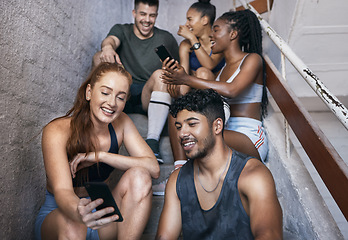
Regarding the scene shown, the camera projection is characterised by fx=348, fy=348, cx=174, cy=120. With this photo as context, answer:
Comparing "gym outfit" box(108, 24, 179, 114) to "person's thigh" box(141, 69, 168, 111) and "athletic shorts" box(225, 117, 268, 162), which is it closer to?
"person's thigh" box(141, 69, 168, 111)

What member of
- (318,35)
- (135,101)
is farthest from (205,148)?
(135,101)

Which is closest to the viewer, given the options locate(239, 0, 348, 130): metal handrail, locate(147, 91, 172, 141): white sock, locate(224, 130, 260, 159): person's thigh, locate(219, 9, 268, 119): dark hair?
locate(239, 0, 348, 130): metal handrail

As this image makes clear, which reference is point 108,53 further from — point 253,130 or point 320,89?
point 320,89

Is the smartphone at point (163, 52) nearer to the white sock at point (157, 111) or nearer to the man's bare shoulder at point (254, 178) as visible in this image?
the white sock at point (157, 111)

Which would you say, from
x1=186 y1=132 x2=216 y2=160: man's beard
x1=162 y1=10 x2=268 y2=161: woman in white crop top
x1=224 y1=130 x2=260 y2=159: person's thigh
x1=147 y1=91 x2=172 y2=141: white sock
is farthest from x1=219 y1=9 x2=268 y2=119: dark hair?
x1=186 y1=132 x2=216 y2=160: man's beard

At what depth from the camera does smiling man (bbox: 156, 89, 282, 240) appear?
1438 mm

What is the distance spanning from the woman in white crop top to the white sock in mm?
336

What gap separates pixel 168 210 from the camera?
5.31ft

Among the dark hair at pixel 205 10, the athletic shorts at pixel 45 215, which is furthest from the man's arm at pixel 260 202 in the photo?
the dark hair at pixel 205 10

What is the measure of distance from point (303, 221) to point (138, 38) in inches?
86.5

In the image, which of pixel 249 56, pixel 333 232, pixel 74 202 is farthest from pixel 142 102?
pixel 333 232

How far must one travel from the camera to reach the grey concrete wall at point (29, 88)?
5.48 ft

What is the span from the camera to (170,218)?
1604 mm

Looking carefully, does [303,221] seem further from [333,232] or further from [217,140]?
[217,140]
